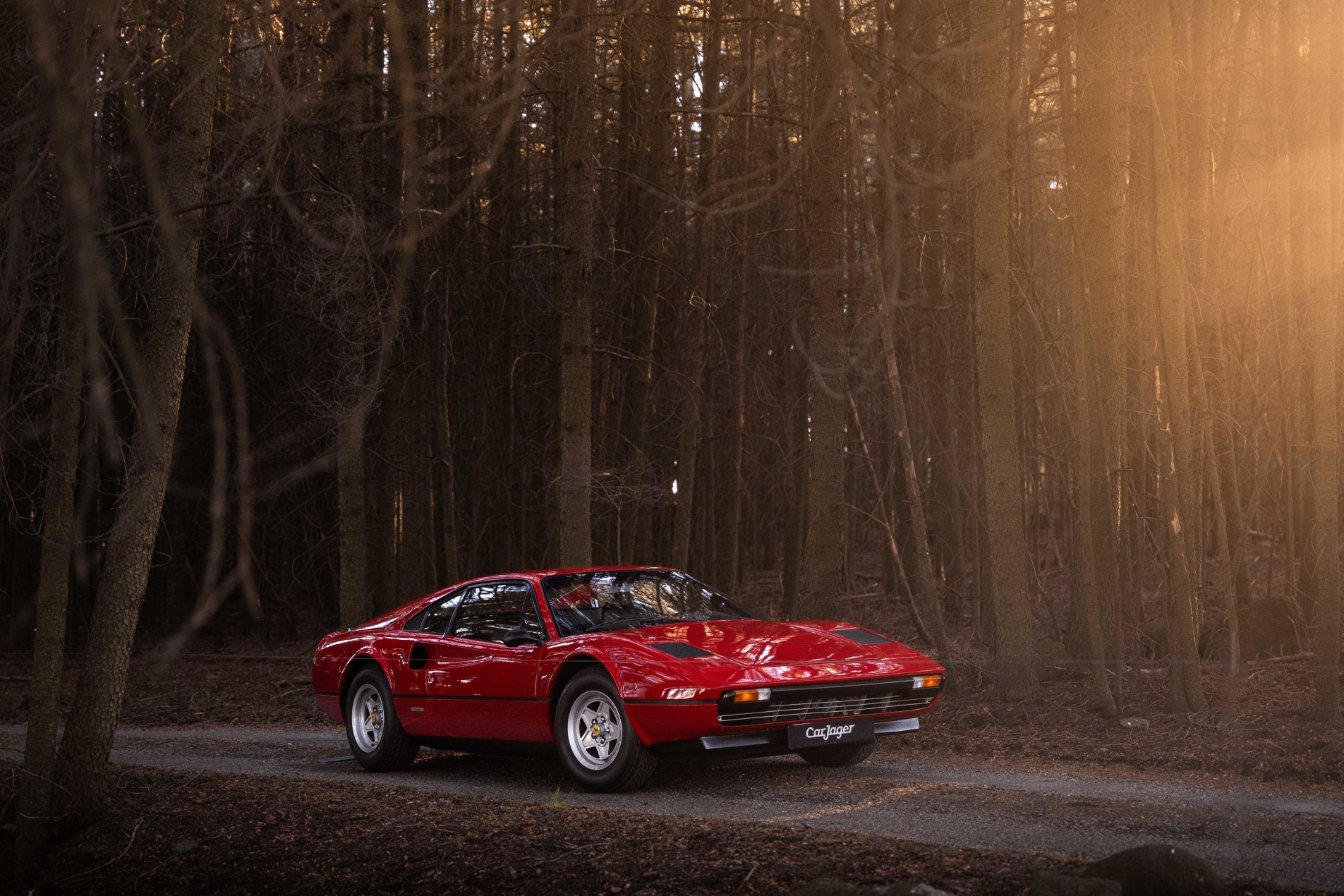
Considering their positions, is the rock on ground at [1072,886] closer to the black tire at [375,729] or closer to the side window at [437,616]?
→ the side window at [437,616]

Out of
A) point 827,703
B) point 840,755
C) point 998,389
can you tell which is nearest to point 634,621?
point 827,703

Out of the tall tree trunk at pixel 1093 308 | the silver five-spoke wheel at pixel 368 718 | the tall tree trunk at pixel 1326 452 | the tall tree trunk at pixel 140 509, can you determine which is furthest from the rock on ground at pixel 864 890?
the tall tree trunk at pixel 1093 308

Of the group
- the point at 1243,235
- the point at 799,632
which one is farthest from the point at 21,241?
the point at 1243,235

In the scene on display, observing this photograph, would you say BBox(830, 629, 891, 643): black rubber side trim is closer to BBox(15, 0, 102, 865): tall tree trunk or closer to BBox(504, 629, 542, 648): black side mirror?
BBox(504, 629, 542, 648): black side mirror

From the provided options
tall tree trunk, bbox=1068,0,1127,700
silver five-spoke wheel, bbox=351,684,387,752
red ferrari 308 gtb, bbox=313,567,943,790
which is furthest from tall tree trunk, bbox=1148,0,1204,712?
silver five-spoke wheel, bbox=351,684,387,752

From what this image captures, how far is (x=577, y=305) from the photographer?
498 inches

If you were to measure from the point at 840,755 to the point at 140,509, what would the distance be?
16.1 ft

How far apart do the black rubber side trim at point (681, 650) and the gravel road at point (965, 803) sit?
83 cm

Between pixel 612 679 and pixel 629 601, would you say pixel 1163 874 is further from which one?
pixel 629 601

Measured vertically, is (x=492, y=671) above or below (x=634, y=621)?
below

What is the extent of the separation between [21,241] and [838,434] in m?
8.17

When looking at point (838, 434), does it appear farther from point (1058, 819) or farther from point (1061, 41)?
point (1058, 819)

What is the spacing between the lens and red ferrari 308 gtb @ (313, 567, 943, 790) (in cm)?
738

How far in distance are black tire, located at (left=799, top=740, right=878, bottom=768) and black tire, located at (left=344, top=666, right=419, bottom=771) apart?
3.05 meters
